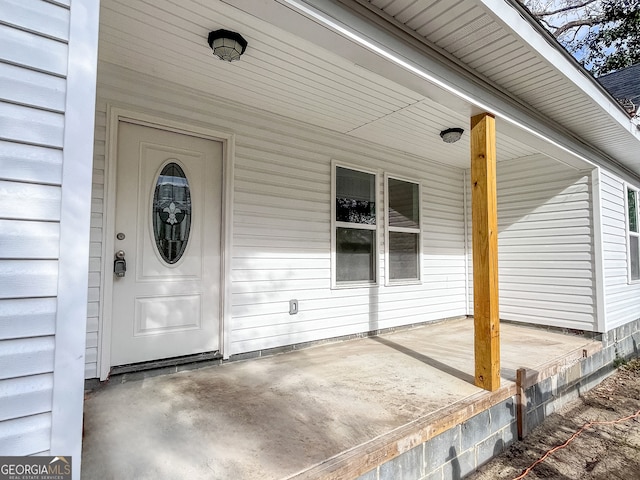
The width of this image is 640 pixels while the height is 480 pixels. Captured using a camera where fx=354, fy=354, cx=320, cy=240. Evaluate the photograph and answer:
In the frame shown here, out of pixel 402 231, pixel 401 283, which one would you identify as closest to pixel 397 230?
pixel 402 231

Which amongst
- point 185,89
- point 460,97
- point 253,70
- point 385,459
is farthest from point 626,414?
point 185,89

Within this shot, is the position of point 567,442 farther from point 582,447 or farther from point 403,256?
point 403,256

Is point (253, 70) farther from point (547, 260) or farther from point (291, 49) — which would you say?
point (547, 260)

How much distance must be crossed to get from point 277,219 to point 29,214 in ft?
8.13

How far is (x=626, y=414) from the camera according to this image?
333 cm

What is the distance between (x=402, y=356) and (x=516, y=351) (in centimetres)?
125

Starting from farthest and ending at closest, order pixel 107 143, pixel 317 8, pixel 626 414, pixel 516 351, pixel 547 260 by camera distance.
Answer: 1. pixel 547 260
2. pixel 516 351
3. pixel 626 414
4. pixel 107 143
5. pixel 317 8

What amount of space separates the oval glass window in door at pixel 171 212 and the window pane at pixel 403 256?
2592 millimetres

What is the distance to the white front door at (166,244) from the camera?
2723mm

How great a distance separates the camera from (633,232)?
5.53m

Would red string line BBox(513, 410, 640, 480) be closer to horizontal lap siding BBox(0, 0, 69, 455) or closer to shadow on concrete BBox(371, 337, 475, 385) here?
shadow on concrete BBox(371, 337, 475, 385)

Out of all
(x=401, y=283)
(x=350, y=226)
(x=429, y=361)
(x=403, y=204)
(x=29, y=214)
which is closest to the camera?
(x=29, y=214)

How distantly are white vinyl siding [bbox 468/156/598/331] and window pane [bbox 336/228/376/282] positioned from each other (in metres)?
2.35

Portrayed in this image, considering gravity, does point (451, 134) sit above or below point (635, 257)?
above
